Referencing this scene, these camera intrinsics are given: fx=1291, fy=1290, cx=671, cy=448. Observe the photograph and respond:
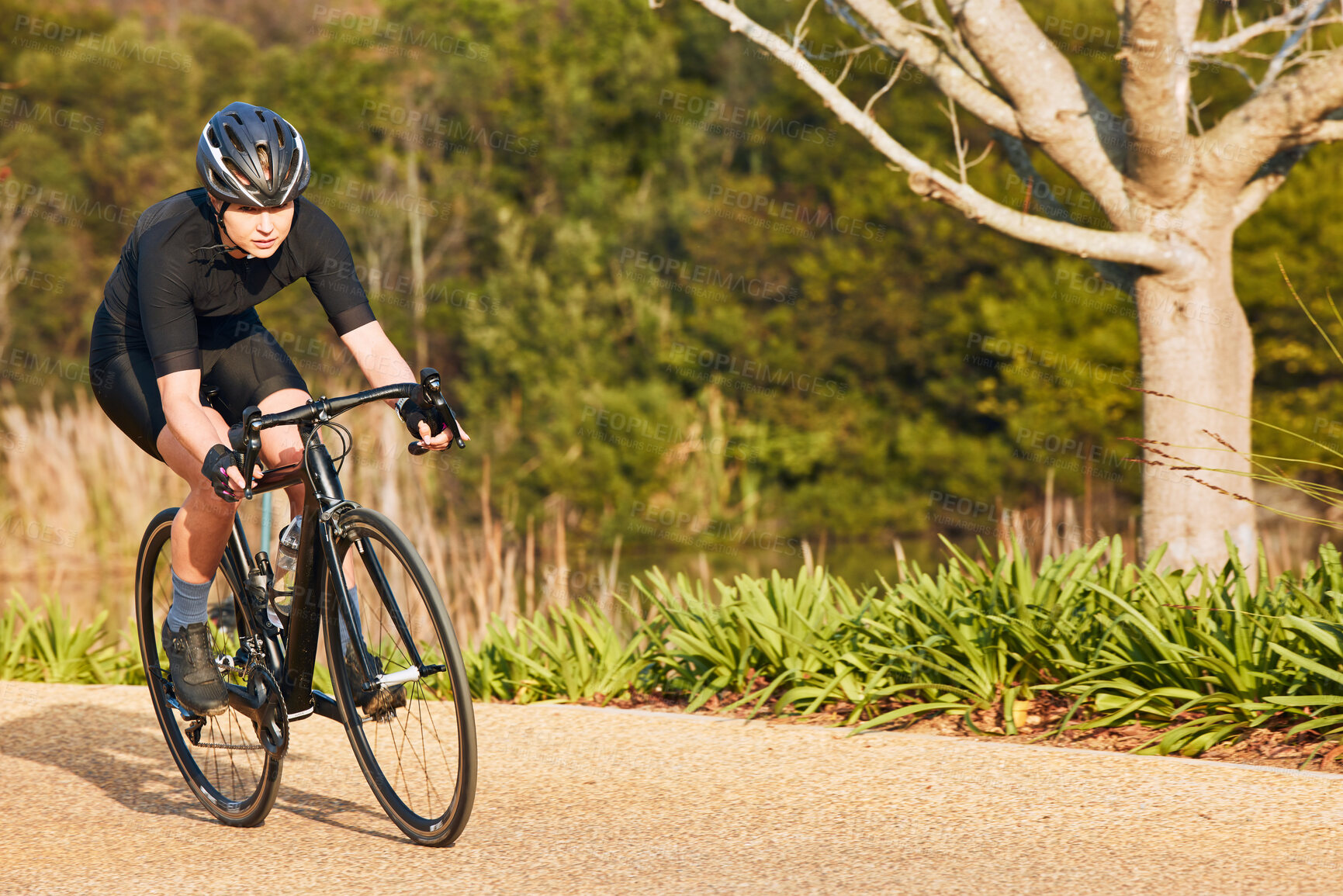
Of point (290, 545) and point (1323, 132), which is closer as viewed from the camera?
point (290, 545)

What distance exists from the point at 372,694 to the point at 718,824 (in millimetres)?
1052

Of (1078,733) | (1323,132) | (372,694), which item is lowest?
(1078,733)

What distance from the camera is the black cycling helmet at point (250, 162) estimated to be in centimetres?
344

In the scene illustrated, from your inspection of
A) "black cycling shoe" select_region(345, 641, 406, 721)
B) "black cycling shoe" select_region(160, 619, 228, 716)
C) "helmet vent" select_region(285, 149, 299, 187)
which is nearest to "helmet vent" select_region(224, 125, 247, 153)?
"helmet vent" select_region(285, 149, 299, 187)

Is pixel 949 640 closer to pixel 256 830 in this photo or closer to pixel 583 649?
pixel 583 649

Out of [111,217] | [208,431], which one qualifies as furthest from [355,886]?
[111,217]

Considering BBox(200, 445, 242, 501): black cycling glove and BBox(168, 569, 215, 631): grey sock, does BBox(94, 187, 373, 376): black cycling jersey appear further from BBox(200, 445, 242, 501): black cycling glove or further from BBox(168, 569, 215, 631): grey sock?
BBox(168, 569, 215, 631): grey sock

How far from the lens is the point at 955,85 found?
6.21 meters

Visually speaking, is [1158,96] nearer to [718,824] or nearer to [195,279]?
[718,824]

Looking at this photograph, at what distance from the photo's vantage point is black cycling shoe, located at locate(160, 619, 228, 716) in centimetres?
394

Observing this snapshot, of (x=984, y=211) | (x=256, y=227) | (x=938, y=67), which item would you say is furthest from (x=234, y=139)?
(x=938, y=67)

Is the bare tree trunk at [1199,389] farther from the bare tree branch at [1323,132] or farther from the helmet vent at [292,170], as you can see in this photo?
the helmet vent at [292,170]

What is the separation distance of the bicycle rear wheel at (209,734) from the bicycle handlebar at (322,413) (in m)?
0.80

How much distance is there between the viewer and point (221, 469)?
3326 mm
